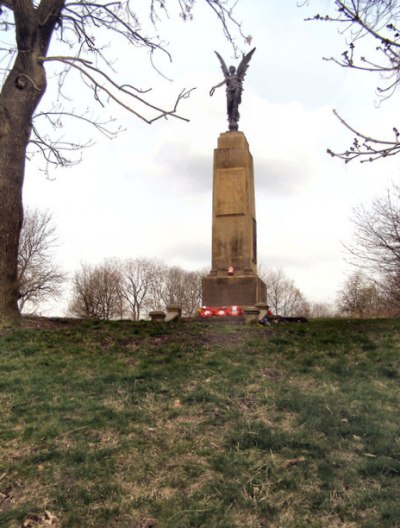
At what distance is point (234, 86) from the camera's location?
15.7m

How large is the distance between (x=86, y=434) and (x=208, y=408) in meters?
1.22

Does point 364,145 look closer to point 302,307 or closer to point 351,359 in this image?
point 351,359

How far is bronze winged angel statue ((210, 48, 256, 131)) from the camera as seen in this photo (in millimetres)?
15648

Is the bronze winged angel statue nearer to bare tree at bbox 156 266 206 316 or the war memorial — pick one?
the war memorial

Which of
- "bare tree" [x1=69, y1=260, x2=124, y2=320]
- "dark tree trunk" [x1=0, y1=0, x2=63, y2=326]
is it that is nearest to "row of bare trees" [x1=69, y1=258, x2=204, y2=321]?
"bare tree" [x1=69, y1=260, x2=124, y2=320]

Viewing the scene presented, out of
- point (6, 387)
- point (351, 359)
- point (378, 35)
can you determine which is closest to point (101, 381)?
point (6, 387)

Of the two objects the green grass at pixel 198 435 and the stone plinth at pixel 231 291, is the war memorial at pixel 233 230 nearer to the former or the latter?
the stone plinth at pixel 231 291

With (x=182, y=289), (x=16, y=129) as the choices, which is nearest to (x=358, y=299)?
(x=182, y=289)

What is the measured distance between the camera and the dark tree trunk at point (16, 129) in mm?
7805

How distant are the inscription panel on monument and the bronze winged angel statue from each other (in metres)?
2.17

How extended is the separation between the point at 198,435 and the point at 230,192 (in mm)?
10510

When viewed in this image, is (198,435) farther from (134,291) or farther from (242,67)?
(134,291)

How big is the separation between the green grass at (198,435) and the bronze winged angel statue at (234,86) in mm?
10522

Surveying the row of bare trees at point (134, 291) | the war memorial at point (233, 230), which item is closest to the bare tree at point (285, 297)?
the row of bare trees at point (134, 291)
